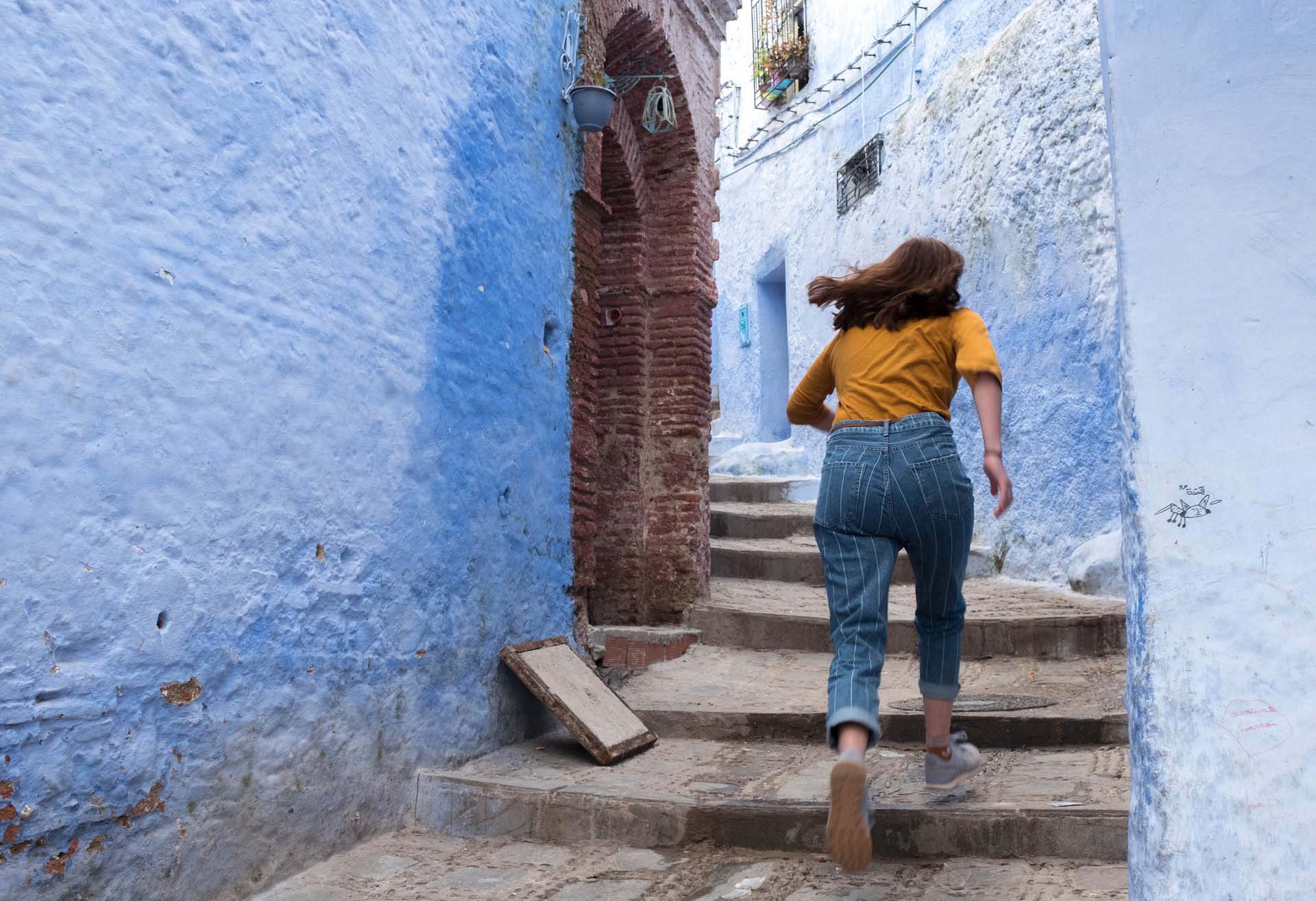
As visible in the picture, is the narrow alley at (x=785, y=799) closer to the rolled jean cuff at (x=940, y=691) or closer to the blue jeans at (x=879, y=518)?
the rolled jean cuff at (x=940, y=691)

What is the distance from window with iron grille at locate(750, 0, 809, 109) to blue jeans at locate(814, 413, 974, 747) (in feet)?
32.7

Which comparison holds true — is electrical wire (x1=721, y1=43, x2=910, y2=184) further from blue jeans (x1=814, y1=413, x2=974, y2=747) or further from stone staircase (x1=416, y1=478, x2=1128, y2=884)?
blue jeans (x1=814, y1=413, x2=974, y2=747)

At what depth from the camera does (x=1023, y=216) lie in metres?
7.11

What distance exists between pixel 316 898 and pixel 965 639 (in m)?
3.48

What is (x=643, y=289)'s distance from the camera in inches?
252

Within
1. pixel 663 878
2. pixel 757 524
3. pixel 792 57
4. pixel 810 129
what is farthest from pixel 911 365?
pixel 792 57

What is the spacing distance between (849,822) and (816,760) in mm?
1517

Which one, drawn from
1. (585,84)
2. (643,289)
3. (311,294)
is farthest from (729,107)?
(311,294)

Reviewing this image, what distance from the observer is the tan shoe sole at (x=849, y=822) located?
94.3 inches

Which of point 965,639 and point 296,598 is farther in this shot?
point 965,639

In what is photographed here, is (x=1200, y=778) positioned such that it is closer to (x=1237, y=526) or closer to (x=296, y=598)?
(x=1237, y=526)

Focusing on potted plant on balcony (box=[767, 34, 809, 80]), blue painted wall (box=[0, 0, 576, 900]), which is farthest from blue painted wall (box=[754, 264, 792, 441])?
blue painted wall (box=[0, 0, 576, 900])

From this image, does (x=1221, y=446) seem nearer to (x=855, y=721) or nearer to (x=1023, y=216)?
(x=855, y=721)

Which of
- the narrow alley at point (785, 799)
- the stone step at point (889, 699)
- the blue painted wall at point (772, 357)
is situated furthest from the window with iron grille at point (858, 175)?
the stone step at point (889, 699)
